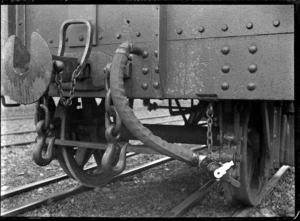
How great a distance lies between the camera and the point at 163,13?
252 cm

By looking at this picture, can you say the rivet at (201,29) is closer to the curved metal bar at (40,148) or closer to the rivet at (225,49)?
the rivet at (225,49)

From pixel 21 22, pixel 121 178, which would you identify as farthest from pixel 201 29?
pixel 121 178

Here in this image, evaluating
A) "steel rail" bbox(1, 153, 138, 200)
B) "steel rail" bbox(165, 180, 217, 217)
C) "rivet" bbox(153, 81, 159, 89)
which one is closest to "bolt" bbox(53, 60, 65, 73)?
"rivet" bbox(153, 81, 159, 89)

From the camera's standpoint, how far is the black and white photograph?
7.36ft

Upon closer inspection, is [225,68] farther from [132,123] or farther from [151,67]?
[132,123]

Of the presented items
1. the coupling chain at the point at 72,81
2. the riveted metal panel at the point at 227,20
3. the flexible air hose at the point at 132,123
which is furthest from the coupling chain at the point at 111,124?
the riveted metal panel at the point at 227,20

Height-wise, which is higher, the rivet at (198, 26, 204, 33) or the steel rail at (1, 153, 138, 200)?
the rivet at (198, 26, 204, 33)

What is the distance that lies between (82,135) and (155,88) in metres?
1.18

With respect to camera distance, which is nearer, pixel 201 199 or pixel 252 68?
pixel 252 68

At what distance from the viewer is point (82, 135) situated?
11.3 feet

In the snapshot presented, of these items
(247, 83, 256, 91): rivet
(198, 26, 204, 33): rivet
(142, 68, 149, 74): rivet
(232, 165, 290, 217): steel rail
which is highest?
(198, 26, 204, 33): rivet

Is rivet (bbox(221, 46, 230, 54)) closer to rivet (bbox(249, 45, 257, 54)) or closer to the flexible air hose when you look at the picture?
rivet (bbox(249, 45, 257, 54))

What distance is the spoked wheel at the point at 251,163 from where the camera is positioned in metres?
2.94

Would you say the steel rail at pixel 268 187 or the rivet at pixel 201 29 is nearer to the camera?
the rivet at pixel 201 29
